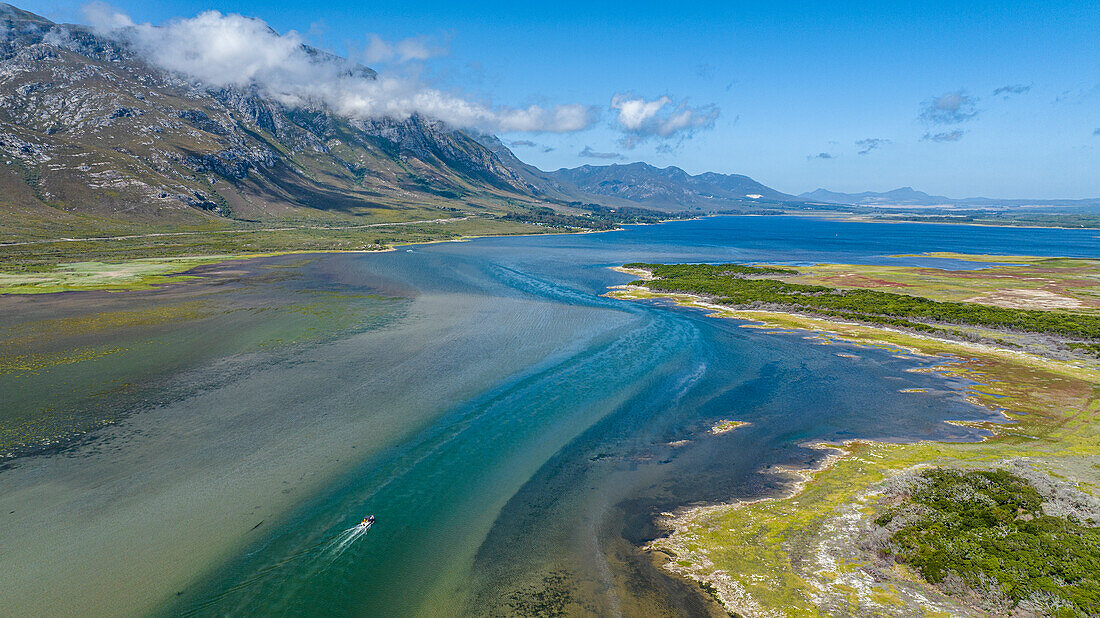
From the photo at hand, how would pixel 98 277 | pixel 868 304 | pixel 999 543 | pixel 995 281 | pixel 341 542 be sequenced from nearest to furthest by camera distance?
pixel 999 543, pixel 341 542, pixel 868 304, pixel 98 277, pixel 995 281

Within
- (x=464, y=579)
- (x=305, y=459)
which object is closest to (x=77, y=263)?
(x=305, y=459)

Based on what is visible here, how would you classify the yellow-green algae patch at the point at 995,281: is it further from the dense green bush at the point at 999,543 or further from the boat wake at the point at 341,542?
the boat wake at the point at 341,542

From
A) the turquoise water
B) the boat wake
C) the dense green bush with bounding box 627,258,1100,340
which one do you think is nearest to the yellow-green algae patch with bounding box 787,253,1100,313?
the dense green bush with bounding box 627,258,1100,340

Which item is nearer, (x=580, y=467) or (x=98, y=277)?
(x=580, y=467)

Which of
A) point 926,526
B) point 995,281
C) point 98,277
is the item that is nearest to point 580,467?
point 926,526

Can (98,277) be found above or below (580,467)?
above

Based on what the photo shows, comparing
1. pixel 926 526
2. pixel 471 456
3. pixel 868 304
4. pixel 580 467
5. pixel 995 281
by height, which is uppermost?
pixel 995 281

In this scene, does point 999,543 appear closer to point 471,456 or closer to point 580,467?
point 580,467
